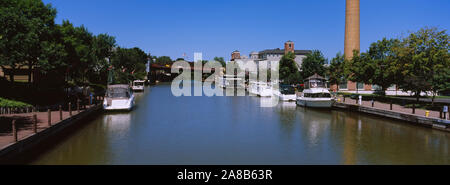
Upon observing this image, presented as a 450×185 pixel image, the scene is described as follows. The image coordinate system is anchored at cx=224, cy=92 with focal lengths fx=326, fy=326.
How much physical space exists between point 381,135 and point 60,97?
1159 inches

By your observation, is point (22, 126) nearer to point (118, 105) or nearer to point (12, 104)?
point (12, 104)

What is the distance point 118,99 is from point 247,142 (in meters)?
16.8

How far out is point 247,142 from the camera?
1808 cm

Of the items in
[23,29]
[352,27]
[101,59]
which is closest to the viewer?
[23,29]

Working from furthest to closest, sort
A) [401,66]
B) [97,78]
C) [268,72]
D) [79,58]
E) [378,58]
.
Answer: [268,72], [97,78], [378,58], [79,58], [401,66]

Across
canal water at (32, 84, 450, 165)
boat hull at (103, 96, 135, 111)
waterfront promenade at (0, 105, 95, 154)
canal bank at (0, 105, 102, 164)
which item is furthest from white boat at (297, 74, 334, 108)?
canal bank at (0, 105, 102, 164)

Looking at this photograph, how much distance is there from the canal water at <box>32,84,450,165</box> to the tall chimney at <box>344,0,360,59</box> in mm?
36465

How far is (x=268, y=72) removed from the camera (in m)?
84.6

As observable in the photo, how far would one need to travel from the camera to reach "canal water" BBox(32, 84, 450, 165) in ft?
47.8

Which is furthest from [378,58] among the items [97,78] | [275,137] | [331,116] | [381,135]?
[97,78]

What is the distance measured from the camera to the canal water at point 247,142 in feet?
47.8

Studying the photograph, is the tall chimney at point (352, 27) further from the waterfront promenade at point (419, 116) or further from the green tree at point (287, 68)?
the waterfront promenade at point (419, 116)

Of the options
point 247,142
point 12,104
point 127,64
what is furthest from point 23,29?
point 127,64

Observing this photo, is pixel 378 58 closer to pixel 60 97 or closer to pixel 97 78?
pixel 60 97
